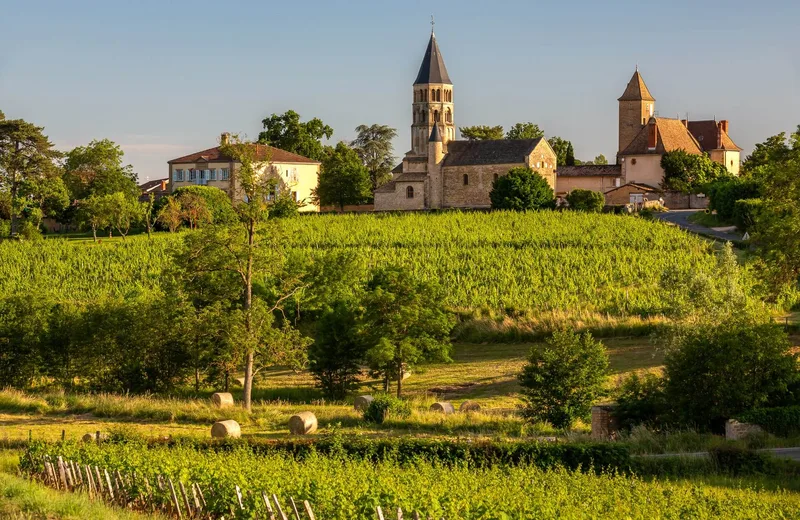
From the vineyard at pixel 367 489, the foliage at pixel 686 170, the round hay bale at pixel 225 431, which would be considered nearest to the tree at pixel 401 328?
the round hay bale at pixel 225 431

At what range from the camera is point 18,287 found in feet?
171

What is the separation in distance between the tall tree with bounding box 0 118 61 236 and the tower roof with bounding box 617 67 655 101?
178 ft

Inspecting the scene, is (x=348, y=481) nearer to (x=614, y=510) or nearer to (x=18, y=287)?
(x=614, y=510)

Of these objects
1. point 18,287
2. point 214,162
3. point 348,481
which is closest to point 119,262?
point 18,287

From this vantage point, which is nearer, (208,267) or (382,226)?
(208,267)

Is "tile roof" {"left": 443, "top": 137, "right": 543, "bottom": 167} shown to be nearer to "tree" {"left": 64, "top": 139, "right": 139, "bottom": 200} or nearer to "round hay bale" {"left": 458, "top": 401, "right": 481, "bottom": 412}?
"tree" {"left": 64, "top": 139, "right": 139, "bottom": 200}

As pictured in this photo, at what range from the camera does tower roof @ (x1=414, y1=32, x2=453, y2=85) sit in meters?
99.8

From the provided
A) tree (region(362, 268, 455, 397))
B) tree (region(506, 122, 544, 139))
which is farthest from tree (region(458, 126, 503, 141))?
tree (region(362, 268, 455, 397))

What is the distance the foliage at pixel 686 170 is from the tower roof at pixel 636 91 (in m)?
15.3

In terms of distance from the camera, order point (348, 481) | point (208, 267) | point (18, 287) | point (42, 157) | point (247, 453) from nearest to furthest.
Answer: point (348, 481) → point (247, 453) → point (208, 267) → point (18, 287) → point (42, 157)

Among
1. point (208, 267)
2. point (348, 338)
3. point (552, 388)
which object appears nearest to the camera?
point (552, 388)

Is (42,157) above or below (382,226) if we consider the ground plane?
above

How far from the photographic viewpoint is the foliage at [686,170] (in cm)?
8994

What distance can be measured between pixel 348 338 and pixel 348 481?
59.0 ft
